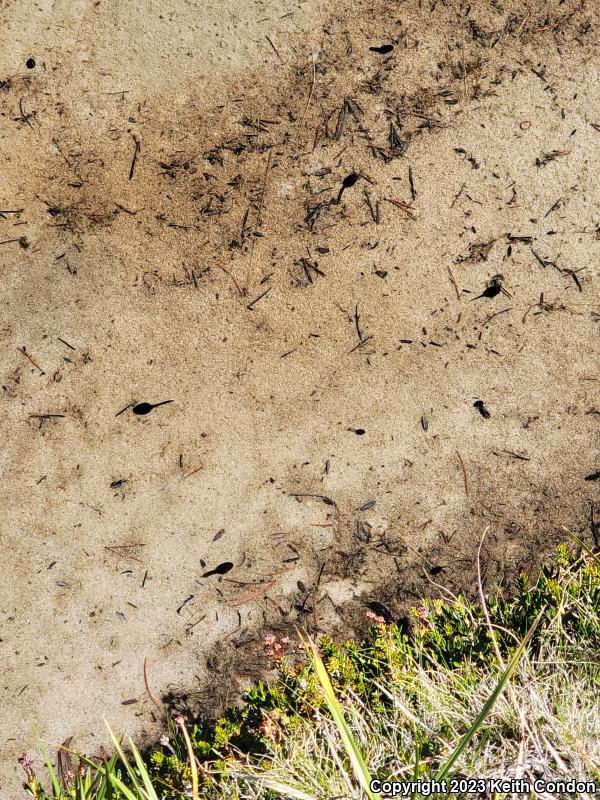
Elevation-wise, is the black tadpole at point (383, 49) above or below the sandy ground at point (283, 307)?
above

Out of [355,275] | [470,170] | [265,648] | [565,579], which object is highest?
[470,170]

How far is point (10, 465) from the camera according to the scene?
3246 mm

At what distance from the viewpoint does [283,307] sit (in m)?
3.27

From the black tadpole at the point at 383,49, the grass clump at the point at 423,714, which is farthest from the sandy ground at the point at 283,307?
the grass clump at the point at 423,714

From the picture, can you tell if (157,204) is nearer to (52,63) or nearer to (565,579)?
(52,63)

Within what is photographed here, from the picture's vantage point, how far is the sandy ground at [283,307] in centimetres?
325

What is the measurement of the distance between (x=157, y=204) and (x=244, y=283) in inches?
22.3

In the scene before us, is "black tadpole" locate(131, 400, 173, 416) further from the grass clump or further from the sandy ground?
the grass clump

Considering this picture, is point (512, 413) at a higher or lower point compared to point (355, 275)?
lower

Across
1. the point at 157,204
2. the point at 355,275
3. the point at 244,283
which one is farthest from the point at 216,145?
the point at 355,275

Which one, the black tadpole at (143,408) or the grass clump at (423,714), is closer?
the grass clump at (423,714)

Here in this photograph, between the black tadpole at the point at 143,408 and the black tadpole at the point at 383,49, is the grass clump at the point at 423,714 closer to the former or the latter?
the black tadpole at the point at 143,408

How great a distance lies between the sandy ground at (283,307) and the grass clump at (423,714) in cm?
20

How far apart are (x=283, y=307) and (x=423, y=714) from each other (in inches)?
75.5
